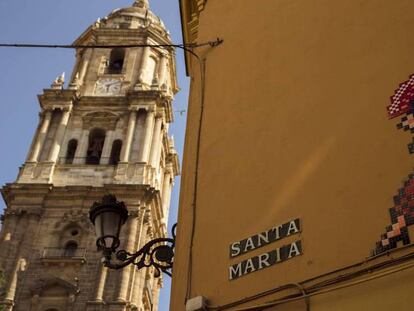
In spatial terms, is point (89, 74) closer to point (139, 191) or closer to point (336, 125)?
point (139, 191)

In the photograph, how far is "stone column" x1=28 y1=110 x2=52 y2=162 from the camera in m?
30.1

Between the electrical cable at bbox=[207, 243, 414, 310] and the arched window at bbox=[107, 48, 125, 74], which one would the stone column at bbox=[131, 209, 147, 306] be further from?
the electrical cable at bbox=[207, 243, 414, 310]

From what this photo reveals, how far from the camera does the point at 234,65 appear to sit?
22.2 feet

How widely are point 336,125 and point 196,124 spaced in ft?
6.77

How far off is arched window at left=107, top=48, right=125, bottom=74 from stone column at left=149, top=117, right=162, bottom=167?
498 centimetres

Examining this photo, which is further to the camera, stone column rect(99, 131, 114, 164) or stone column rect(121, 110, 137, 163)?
stone column rect(99, 131, 114, 164)

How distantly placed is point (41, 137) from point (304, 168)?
27349 millimetres

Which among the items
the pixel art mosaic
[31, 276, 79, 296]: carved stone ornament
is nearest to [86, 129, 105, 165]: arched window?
[31, 276, 79, 296]: carved stone ornament

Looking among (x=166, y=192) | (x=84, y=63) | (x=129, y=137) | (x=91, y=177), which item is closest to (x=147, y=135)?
(x=129, y=137)

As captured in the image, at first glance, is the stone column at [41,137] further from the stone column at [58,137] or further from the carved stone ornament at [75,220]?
the carved stone ornament at [75,220]

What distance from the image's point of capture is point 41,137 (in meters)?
31.1

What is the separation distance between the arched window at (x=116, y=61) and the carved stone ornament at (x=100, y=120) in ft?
12.8

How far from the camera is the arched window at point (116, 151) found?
30.7m

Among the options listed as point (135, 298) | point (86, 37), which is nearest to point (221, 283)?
point (135, 298)
